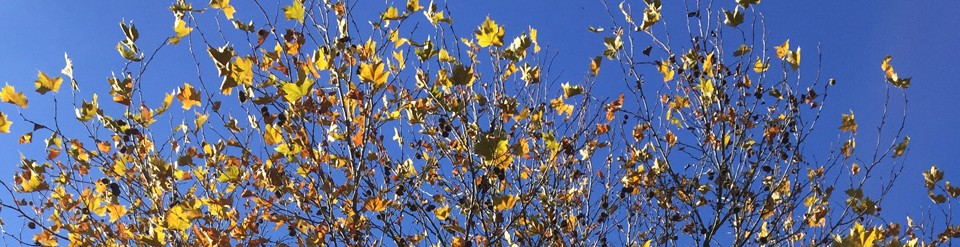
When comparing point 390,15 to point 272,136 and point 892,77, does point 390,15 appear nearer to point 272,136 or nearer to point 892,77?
point 272,136

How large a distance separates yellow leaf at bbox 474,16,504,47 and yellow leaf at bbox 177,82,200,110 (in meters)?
1.10

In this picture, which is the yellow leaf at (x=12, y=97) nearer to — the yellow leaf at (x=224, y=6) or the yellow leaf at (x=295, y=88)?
the yellow leaf at (x=224, y=6)

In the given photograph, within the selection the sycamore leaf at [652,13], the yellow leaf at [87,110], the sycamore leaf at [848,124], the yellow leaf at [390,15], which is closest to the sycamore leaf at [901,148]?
the sycamore leaf at [848,124]

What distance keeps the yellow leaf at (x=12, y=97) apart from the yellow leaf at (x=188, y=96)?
0.59 meters

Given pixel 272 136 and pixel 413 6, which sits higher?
pixel 413 6

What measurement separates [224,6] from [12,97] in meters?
0.85

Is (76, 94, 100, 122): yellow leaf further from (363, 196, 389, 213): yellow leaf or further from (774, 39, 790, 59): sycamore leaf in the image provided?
(774, 39, 790, 59): sycamore leaf

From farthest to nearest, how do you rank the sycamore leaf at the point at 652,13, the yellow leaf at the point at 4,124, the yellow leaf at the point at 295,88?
the sycamore leaf at the point at 652,13 → the yellow leaf at the point at 4,124 → the yellow leaf at the point at 295,88

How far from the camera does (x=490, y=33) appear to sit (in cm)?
274

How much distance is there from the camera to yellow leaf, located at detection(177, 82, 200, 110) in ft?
9.28

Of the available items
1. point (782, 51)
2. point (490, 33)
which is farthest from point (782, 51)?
point (490, 33)

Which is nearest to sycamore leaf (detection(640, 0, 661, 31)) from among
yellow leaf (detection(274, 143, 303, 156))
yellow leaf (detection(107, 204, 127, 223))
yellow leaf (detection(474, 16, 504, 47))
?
yellow leaf (detection(474, 16, 504, 47))

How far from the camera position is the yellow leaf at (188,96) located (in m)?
2.83

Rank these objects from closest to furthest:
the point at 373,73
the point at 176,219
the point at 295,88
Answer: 1. the point at 295,88
2. the point at 373,73
3. the point at 176,219
